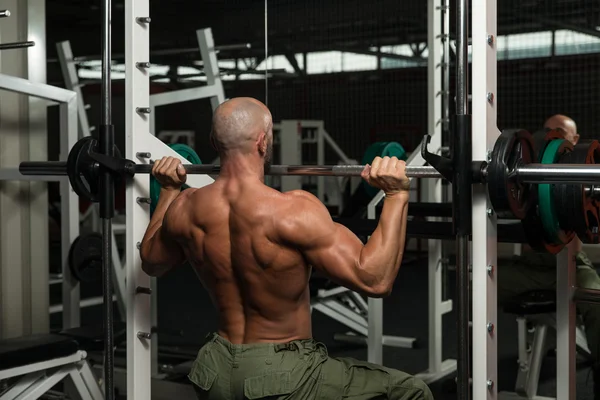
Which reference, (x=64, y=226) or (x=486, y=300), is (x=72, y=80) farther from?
(x=486, y=300)

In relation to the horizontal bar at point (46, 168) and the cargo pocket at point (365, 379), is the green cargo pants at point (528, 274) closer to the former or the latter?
the cargo pocket at point (365, 379)

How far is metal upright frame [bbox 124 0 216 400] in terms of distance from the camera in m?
2.42

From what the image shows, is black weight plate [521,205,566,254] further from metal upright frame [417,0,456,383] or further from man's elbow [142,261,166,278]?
metal upright frame [417,0,456,383]

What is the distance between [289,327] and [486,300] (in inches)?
19.4

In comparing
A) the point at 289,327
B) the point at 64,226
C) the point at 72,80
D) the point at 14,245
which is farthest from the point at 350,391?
the point at 72,80

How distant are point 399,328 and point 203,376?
13.0ft

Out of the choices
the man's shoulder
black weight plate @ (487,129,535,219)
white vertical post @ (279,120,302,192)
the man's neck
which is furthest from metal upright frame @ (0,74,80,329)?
white vertical post @ (279,120,302,192)

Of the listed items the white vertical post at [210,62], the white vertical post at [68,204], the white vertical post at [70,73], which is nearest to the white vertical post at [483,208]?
the white vertical post at [68,204]

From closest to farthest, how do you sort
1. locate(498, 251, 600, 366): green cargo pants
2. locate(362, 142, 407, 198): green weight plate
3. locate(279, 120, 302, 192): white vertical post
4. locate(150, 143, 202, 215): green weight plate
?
locate(150, 143, 202, 215): green weight plate < locate(498, 251, 600, 366): green cargo pants < locate(362, 142, 407, 198): green weight plate < locate(279, 120, 302, 192): white vertical post

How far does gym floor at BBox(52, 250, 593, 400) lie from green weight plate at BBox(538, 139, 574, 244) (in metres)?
2.11

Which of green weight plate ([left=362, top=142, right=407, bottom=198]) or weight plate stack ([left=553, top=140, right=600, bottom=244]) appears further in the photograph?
green weight plate ([left=362, top=142, right=407, bottom=198])

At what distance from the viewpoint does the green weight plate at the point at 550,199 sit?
191 cm

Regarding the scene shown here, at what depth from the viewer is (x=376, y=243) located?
1.86 m

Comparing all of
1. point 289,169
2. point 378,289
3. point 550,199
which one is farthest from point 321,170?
point 550,199
